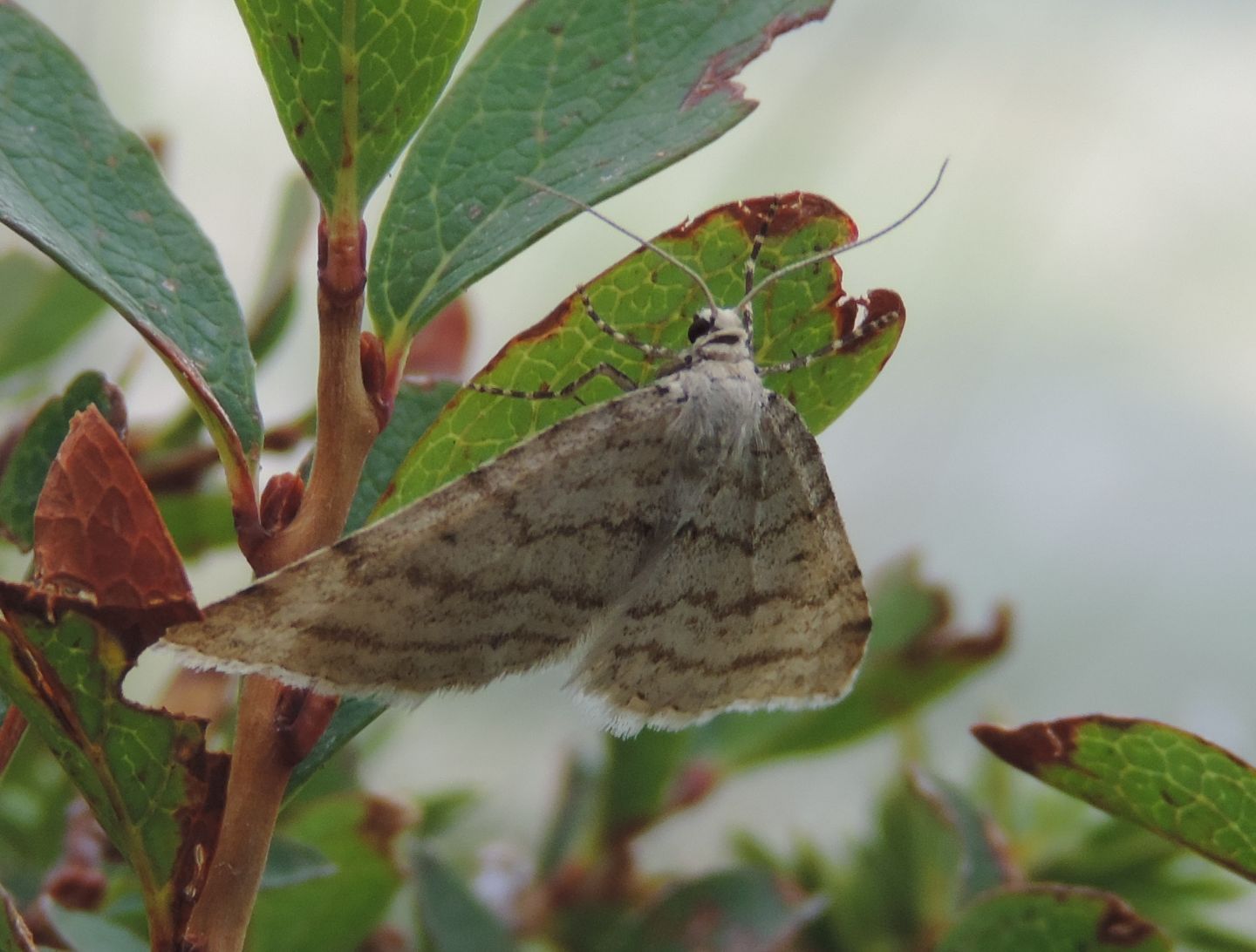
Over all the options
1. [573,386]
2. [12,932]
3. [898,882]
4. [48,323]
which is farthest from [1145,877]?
[48,323]

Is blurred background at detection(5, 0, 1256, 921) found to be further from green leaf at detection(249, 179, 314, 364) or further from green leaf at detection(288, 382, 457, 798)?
green leaf at detection(288, 382, 457, 798)

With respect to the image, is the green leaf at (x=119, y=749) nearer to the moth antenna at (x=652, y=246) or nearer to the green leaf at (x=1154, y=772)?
the moth antenna at (x=652, y=246)

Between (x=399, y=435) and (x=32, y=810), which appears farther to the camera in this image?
(x=32, y=810)

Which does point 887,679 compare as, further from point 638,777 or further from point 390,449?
point 390,449

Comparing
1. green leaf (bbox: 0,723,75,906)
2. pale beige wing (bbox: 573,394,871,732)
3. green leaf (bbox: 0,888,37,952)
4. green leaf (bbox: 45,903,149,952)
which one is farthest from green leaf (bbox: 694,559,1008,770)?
green leaf (bbox: 0,888,37,952)

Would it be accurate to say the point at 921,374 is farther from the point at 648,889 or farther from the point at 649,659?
the point at 649,659

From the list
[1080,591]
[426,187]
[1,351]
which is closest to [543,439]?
[426,187]
